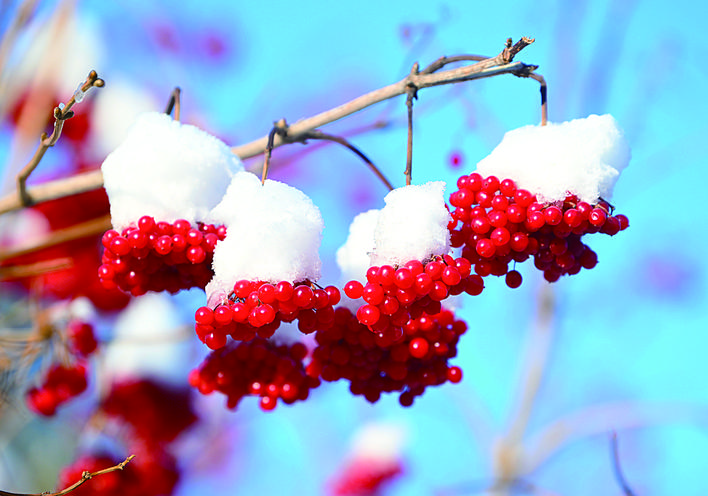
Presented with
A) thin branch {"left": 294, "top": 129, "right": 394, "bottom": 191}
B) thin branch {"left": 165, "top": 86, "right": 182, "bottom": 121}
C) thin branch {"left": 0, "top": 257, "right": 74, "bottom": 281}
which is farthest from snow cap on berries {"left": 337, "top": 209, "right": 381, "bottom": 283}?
thin branch {"left": 0, "top": 257, "right": 74, "bottom": 281}

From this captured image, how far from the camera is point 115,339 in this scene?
2479mm

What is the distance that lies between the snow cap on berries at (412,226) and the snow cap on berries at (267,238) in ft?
0.44

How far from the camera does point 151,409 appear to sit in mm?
2895

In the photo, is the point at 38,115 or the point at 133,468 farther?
the point at 38,115

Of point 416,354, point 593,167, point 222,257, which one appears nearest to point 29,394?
point 222,257

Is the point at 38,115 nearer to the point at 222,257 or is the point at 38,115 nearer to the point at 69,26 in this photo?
the point at 69,26

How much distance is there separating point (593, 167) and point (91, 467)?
207 cm

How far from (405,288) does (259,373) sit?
1.65 feet

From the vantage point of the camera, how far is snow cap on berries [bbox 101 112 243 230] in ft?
4.18

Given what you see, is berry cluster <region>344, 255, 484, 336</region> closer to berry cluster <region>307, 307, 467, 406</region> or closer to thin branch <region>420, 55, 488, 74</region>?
berry cluster <region>307, 307, 467, 406</region>

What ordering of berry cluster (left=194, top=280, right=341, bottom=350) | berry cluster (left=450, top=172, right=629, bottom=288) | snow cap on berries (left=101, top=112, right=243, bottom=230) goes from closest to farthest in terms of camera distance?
1. berry cluster (left=194, top=280, right=341, bottom=350)
2. berry cluster (left=450, top=172, right=629, bottom=288)
3. snow cap on berries (left=101, top=112, right=243, bottom=230)

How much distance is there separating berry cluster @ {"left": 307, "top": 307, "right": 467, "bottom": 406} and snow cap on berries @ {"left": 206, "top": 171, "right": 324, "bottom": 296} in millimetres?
189

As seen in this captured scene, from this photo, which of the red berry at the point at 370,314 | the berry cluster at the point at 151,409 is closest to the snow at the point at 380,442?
the berry cluster at the point at 151,409

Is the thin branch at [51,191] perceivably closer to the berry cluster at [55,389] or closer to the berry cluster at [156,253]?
the berry cluster at [156,253]
